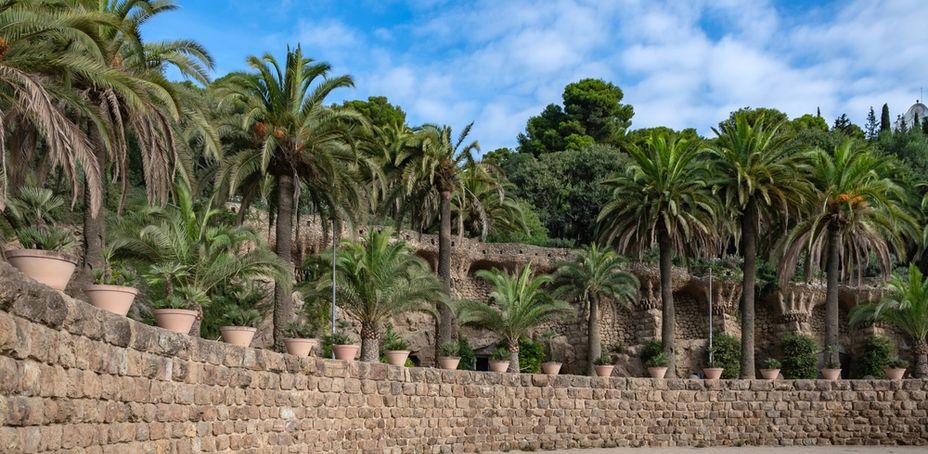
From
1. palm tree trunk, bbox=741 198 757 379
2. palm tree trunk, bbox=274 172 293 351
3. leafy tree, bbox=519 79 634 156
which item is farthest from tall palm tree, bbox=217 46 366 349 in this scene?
leafy tree, bbox=519 79 634 156

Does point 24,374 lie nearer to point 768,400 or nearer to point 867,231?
point 768,400

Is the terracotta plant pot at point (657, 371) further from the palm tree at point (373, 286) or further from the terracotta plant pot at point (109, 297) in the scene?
the terracotta plant pot at point (109, 297)

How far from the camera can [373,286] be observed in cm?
2208

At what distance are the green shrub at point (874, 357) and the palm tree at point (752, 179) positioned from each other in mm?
13939

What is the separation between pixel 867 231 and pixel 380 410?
66.8 ft

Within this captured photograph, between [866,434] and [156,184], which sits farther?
[866,434]

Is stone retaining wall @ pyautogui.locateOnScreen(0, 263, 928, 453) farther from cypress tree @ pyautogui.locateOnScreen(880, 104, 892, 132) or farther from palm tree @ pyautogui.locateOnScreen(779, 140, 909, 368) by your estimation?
cypress tree @ pyautogui.locateOnScreen(880, 104, 892, 132)

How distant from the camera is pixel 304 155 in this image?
2105 centimetres

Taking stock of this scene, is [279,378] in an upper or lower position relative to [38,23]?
lower

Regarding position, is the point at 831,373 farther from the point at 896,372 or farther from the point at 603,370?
the point at 603,370

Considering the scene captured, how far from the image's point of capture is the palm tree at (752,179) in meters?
29.7

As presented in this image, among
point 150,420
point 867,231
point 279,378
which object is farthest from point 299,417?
point 867,231

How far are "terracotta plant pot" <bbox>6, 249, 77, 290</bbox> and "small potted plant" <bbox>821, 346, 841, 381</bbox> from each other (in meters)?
26.0

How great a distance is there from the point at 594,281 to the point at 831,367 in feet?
32.7
